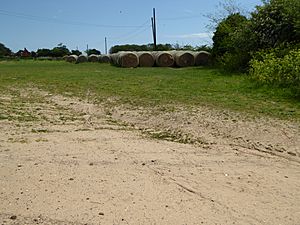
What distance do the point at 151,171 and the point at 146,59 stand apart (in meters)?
27.4

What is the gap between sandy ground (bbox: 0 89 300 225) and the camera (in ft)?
12.1

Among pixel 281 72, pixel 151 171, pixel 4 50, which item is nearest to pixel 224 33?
pixel 281 72

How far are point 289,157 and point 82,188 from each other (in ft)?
10.4

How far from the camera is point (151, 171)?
483 cm

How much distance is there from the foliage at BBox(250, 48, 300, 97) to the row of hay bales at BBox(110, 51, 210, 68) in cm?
1560

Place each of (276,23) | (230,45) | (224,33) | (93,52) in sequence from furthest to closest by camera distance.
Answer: (93,52) → (224,33) → (230,45) → (276,23)

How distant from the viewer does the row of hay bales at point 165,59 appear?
1207 inches

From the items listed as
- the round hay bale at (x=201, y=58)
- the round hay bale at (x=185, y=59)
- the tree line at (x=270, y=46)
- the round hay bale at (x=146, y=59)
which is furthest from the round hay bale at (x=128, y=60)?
the tree line at (x=270, y=46)

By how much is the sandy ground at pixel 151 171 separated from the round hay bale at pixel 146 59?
78.4ft

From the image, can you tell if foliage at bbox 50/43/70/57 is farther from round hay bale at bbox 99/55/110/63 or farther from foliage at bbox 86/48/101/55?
round hay bale at bbox 99/55/110/63

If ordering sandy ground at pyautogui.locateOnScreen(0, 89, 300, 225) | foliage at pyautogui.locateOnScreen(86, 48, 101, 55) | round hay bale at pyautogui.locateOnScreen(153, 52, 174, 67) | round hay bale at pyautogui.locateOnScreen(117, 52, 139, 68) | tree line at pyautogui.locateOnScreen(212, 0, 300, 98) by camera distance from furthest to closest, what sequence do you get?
foliage at pyautogui.locateOnScreen(86, 48, 101, 55) → round hay bale at pyautogui.locateOnScreen(153, 52, 174, 67) → round hay bale at pyautogui.locateOnScreen(117, 52, 139, 68) → tree line at pyautogui.locateOnScreen(212, 0, 300, 98) → sandy ground at pyautogui.locateOnScreen(0, 89, 300, 225)

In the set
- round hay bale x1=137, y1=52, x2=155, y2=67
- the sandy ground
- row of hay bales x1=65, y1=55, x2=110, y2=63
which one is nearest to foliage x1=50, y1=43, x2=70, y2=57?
row of hay bales x1=65, y1=55, x2=110, y2=63

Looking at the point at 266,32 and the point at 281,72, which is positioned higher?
the point at 266,32

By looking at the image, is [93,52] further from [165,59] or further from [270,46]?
[270,46]
